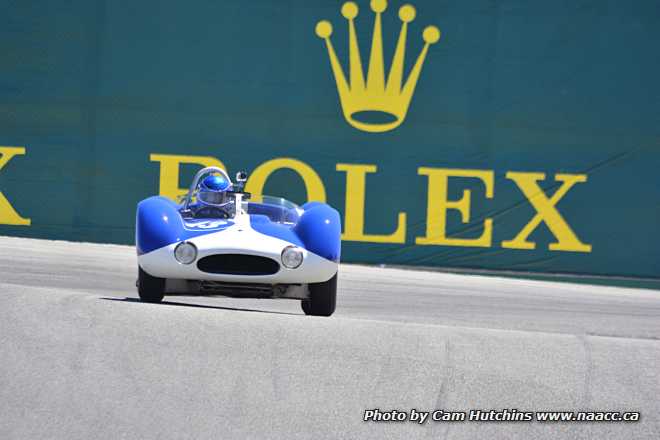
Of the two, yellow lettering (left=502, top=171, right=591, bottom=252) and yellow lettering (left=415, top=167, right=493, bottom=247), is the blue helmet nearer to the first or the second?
yellow lettering (left=415, top=167, right=493, bottom=247)

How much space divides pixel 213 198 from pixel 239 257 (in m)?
0.98

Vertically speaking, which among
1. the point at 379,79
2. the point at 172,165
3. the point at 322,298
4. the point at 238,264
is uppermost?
the point at 379,79

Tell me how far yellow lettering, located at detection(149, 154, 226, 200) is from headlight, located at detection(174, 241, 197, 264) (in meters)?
6.30

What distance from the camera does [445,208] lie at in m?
12.4

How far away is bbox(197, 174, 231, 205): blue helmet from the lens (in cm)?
726

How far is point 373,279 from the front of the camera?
34.3ft

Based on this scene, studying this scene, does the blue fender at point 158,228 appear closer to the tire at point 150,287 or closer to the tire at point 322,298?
the tire at point 150,287

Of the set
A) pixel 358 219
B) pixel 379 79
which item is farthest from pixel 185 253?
pixel 379 79

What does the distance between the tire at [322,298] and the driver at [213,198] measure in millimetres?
967

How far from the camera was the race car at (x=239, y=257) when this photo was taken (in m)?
6.32

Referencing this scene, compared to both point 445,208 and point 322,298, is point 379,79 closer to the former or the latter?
point 445,208

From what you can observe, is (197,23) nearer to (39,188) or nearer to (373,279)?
(39,188)

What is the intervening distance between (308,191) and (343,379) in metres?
8.23

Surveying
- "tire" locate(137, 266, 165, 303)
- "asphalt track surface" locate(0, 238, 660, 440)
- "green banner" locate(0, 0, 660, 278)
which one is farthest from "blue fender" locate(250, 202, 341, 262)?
"green banner" locate(0, 0, 660, 278)
